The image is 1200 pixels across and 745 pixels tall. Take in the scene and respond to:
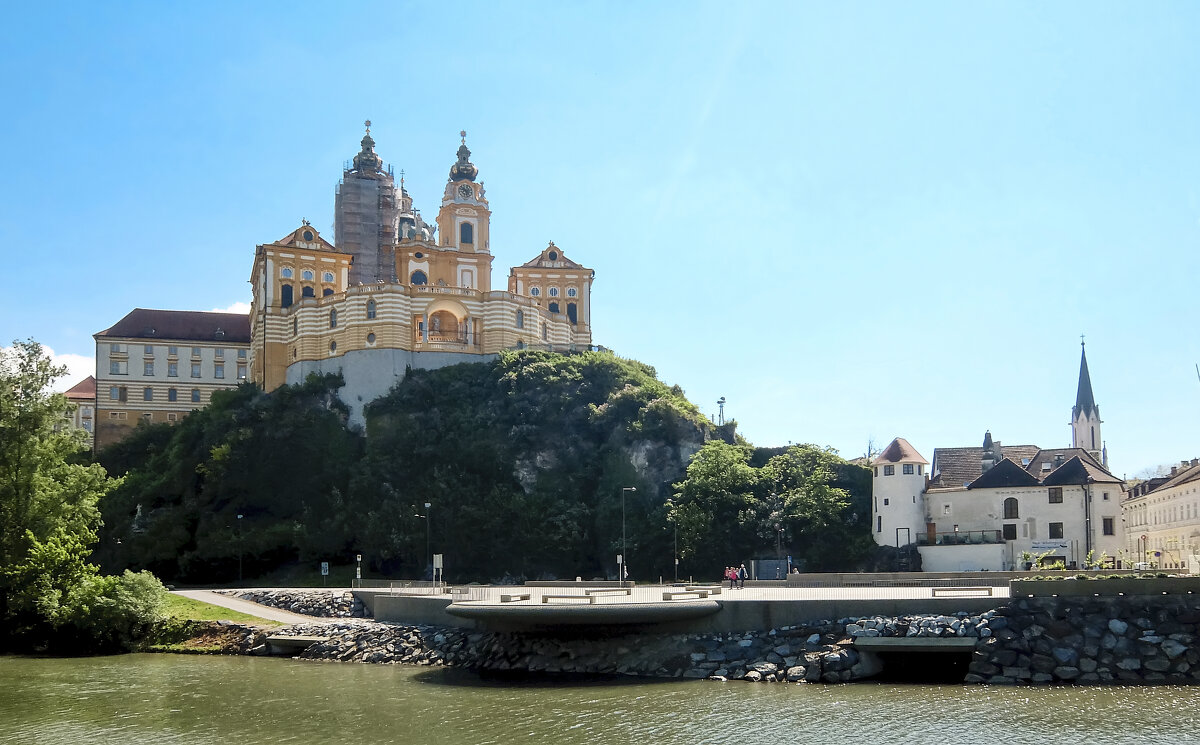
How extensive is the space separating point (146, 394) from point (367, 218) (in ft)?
89.2

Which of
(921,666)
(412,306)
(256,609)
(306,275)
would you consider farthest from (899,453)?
(306,275)

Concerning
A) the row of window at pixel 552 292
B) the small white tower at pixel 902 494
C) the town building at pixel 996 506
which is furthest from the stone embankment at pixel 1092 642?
the row of window at pixel 552 292

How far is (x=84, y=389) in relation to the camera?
113 m

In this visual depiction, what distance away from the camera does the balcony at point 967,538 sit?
63188 mm

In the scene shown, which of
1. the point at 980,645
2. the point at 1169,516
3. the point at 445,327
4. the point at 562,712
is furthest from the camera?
the point at 445,327

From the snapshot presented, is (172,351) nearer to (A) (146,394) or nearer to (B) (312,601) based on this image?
(A) (146,394)

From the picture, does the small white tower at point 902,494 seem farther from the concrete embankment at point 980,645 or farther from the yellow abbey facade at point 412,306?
the yellow abbey facade at point 412,306

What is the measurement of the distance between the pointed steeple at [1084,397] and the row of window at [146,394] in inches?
3103

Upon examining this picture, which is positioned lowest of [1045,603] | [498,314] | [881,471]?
[1045,603]

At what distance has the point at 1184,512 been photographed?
268 feet

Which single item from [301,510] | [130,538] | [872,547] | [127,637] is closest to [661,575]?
[872,547]

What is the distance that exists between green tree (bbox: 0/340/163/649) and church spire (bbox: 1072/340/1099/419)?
81.9 metres

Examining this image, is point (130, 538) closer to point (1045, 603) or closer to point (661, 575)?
point (661, 575)

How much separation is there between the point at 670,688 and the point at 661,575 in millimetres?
35467
